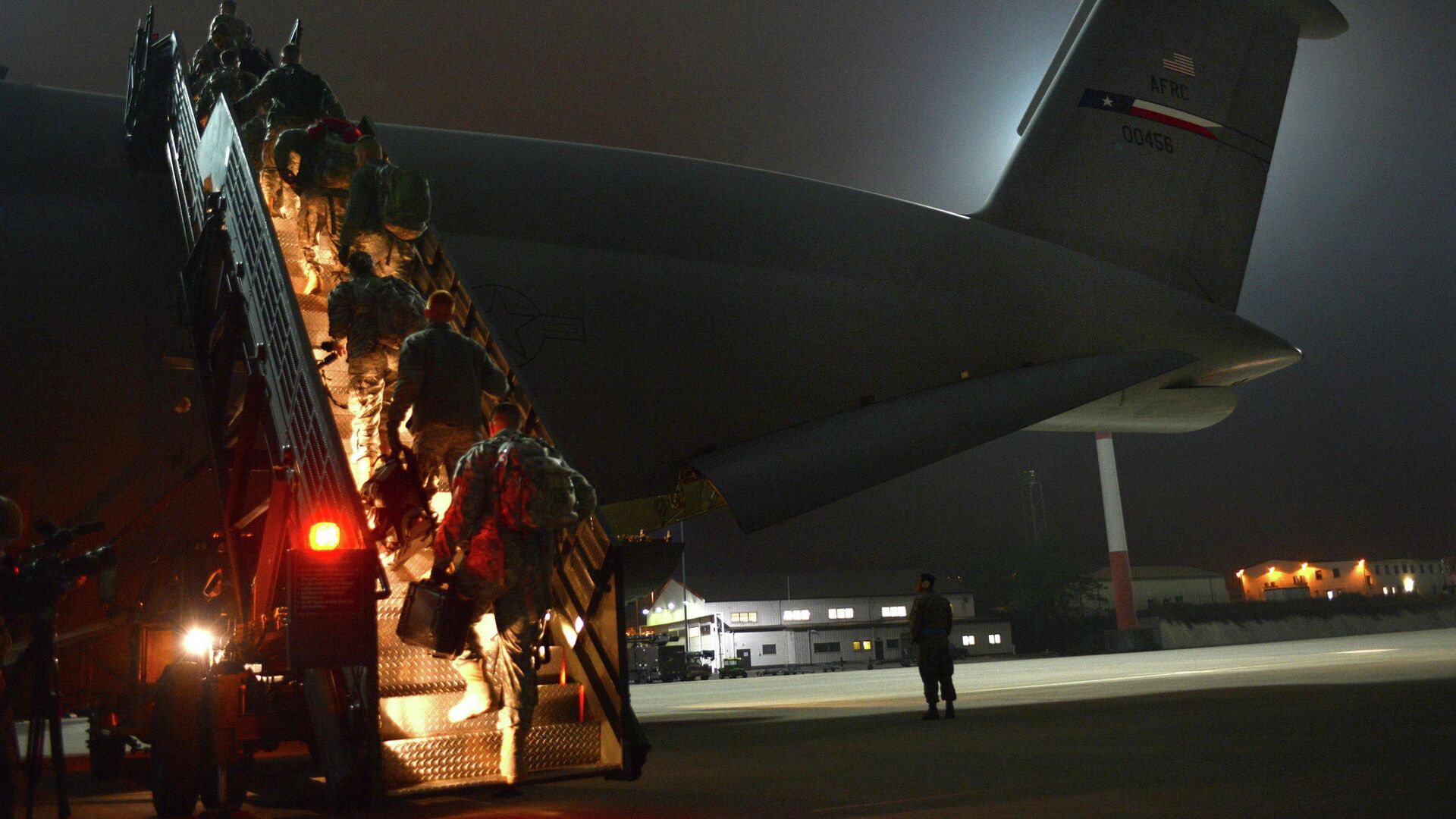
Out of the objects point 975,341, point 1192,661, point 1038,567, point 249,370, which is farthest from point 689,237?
point 1038,567

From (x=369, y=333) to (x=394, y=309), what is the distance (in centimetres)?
19

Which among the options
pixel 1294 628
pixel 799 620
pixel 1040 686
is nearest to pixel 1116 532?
pixel 1294 628

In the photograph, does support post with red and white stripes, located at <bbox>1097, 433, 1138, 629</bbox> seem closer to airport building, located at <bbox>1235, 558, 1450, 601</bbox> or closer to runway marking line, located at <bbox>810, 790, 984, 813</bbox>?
runway marking line, located at <bbox>810, 790, 984, 813</bbox>

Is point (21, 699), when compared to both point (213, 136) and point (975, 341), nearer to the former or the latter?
point (213, 136)

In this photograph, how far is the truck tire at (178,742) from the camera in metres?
5.29

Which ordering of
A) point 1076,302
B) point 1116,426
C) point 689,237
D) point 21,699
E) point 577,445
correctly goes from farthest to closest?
point 1116,426, point 1076,302, point 689,237, point 577,445, point 21,699

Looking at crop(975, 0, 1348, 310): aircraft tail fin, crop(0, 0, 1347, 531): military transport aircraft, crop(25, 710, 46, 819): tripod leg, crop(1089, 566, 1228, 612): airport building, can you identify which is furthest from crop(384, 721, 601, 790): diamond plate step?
crop(1089, 566, 1228, 612): airport building

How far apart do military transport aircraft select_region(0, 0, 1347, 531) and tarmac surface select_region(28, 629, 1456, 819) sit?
228 cm

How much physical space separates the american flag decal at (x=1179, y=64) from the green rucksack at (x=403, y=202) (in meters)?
9.96

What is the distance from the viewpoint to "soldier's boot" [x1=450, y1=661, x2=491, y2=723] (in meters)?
5.06

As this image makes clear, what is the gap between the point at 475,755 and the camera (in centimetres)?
490

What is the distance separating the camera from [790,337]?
1070cm

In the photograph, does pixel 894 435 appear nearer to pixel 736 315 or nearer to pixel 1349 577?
pixel 736 315

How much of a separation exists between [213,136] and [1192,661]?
18.8m
